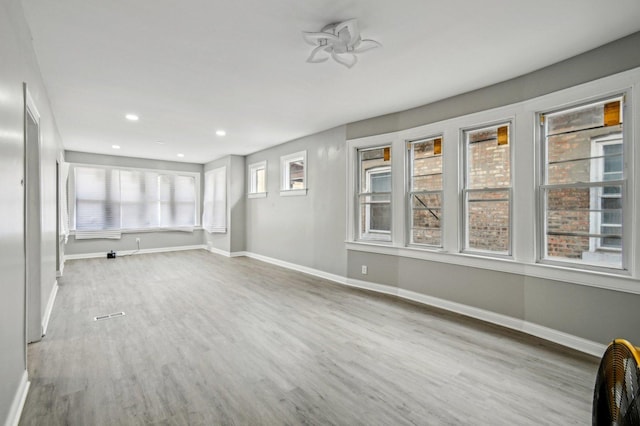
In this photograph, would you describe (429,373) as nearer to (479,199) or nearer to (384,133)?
(479,199)

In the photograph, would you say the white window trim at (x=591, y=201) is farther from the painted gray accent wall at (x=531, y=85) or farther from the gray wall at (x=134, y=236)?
the gray wall at (x=134, y=236)

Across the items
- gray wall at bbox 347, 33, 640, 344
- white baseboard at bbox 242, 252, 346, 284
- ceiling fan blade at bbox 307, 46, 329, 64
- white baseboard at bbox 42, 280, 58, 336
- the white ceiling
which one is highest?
the white ceiling

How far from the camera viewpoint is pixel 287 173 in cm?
655

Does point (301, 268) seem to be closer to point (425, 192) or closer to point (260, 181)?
point (260, 181)

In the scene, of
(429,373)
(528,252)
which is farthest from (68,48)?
(528,252)

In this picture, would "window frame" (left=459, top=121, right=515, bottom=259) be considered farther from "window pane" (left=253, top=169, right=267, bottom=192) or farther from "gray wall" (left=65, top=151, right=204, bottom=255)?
"gray wall" (left=65, top=151, right=204, bottom=255)

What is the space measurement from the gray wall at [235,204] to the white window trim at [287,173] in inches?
71.7

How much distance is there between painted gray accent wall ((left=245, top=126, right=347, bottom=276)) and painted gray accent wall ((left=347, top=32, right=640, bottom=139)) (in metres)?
1.09

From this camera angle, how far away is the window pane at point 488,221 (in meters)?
3.41

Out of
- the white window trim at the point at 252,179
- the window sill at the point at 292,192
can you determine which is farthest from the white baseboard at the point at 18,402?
the white window trim at the point at 252,179

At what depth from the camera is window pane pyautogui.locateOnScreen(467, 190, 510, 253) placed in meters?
3.41

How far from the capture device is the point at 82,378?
229 cm

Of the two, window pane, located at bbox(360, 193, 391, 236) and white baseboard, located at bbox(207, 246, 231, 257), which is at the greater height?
window pane, located at bbox(360, 193, 391, 236)

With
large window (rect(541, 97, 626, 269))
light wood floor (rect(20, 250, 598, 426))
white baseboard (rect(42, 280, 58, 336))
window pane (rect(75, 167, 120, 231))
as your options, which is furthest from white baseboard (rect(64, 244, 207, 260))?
large window (rect(541, 97, 626, 269))
